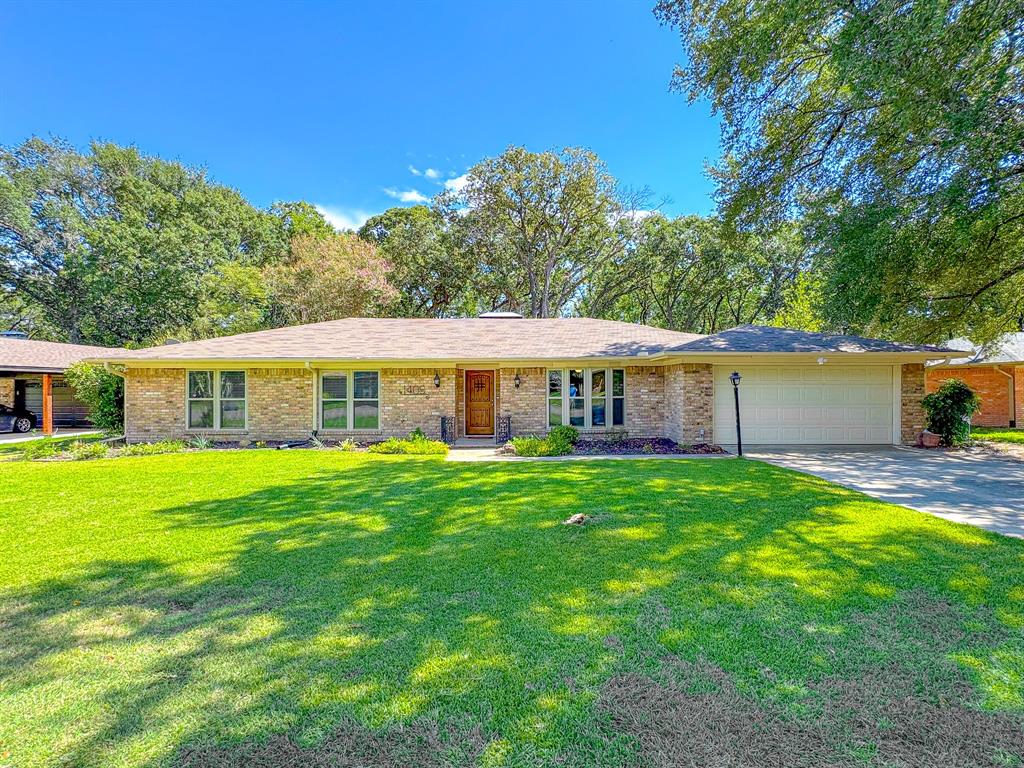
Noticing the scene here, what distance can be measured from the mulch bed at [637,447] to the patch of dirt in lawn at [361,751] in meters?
8.79

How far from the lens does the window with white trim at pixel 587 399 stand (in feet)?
42.0

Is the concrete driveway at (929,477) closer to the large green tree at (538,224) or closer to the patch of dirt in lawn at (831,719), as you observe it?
the patch of dirt in lawn at (831,719)

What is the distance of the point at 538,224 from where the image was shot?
24.9 metres

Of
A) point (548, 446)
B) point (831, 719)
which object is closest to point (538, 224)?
point (548, 446)

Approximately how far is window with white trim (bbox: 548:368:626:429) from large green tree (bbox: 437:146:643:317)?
13.5m

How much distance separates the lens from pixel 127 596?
11.7 ft

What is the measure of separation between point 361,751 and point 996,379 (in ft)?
77.3

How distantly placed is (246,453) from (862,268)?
536 inches

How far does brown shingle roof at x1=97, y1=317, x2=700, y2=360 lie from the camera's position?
1220 centimetres

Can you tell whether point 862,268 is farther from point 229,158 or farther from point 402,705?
point 229,158

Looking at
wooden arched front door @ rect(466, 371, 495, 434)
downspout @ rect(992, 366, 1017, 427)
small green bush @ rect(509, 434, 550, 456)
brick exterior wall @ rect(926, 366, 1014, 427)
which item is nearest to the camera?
small green bush @ rect(509, 434, 550, 456)

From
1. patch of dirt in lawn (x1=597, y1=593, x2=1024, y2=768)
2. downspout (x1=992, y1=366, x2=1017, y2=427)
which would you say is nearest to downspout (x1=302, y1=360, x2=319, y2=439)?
patch of dirt in lawn (x1=597, y1=593, x2=1024, y2=768)

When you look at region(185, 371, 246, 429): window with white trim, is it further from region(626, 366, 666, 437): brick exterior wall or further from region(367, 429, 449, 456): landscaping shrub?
region(626, 366, 666, 437): brick exterior wall

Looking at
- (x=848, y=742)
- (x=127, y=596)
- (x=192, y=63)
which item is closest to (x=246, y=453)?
(x=127, y=596)
